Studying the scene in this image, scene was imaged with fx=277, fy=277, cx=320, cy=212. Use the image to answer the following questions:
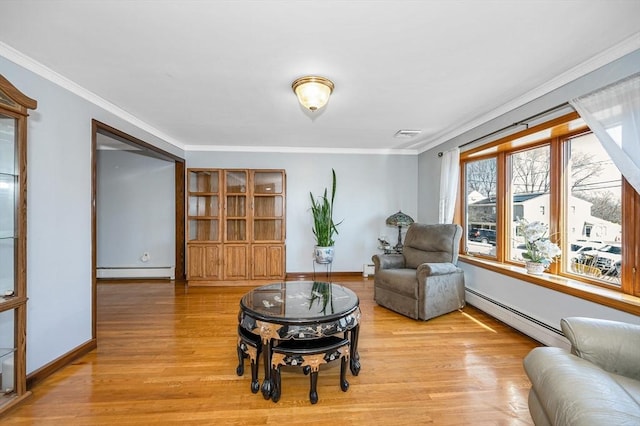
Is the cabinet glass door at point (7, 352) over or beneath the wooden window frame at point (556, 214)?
beneath

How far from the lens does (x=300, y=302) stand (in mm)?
2107

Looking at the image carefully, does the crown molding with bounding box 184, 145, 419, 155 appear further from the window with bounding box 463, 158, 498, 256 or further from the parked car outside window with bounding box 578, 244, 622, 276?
the parked car outside window with bounding box 578, 244, 622, 276

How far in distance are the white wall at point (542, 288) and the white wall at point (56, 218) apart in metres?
A: 4.12

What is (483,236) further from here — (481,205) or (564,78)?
(564,78)

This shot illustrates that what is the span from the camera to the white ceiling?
4.98ft

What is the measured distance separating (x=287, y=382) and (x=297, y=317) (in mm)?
605

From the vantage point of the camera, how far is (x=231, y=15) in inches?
61.2

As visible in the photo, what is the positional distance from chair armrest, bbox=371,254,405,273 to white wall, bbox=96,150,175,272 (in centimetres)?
358

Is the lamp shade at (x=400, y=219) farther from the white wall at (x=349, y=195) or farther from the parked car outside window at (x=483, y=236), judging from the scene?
the parked car outside window at (x=483, y=236)

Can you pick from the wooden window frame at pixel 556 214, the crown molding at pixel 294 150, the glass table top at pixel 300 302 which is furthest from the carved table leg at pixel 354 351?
the crown molding at pixel 294 150

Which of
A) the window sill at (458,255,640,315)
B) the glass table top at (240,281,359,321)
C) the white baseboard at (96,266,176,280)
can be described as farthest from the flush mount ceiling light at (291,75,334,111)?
the white baseboard at (96,266,176,280)

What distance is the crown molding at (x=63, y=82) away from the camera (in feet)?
6.24

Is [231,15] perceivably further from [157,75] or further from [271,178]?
[271,178]

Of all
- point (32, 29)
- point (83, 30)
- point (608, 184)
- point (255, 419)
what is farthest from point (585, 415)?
point (32, 29)
